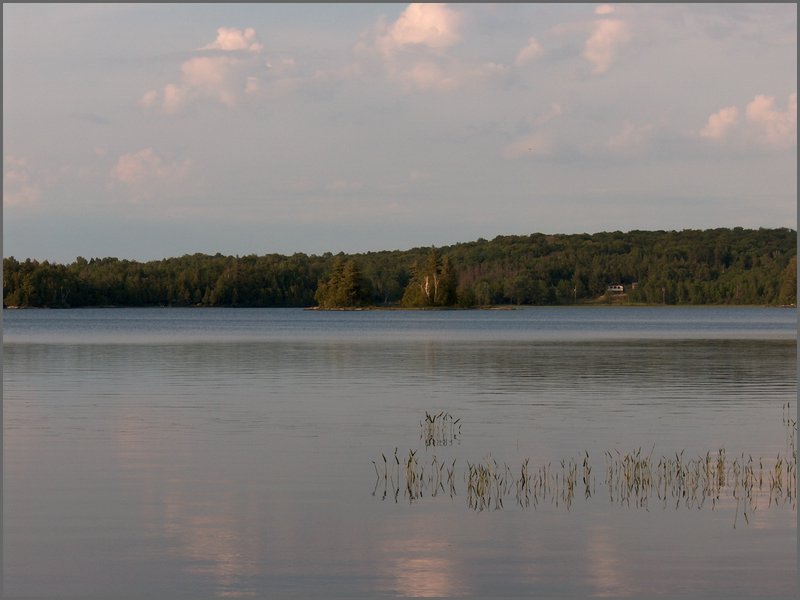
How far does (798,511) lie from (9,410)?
21.4 m

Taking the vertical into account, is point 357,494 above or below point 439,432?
below

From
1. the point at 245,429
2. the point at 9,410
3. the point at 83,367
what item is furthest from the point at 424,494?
the point at 83,367

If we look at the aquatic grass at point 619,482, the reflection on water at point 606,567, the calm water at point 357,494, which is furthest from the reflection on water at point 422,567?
the aquatic grass at point 619,482


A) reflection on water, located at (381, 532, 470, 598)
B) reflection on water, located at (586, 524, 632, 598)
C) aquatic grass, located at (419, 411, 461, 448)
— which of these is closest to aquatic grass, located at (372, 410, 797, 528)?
reflection on water, located at (586, 524, 632, 598)

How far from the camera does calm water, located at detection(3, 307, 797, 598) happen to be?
13.8 metres

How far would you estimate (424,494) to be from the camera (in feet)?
62.1

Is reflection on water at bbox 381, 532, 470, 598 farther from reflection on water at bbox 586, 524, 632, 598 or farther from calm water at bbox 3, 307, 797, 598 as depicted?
reflection on water at bbox 586, 524, 632, 598

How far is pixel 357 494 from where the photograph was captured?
1884 cm

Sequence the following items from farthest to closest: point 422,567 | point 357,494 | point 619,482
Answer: point 619,482 → point 357,494 → point 422,567

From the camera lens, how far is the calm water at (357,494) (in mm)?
13820

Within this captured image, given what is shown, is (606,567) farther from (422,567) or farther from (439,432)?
(439,432)

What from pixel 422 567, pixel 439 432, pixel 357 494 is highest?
pixel 439 432

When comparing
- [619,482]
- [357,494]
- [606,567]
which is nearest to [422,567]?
[606,567]

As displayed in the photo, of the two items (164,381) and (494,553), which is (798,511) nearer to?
(494,553)
